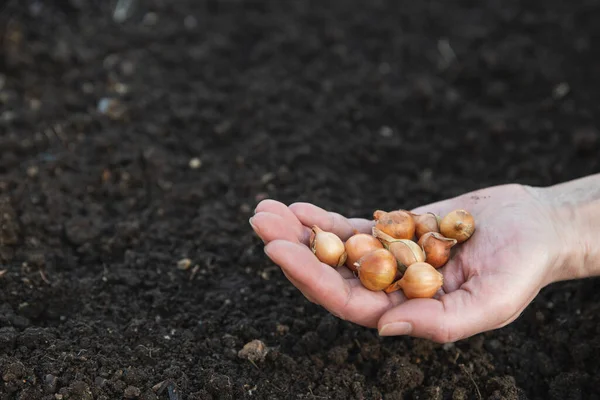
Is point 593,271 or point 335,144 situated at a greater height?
point 593,271

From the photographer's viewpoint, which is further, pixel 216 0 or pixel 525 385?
pixel 216 0

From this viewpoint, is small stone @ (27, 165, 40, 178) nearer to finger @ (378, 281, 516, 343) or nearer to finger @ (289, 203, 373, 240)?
finger @ (289, 203, 373, 240)

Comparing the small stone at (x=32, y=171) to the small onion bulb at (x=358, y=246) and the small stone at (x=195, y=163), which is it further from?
the small onion bulb at (x=358, y=246)

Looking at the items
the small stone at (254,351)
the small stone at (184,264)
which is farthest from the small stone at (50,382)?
the small stone at (184,264)

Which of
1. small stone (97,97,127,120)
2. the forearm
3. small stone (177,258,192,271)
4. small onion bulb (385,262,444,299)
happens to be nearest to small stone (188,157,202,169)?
small stone (97,97,127,120)

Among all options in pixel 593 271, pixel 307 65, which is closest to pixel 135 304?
pixel 593 271

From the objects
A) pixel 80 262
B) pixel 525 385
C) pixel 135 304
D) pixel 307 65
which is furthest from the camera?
pixel 307 65

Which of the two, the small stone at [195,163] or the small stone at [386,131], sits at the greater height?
the small stone at [386,131]

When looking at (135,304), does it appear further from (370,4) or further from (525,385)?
(370,4)
